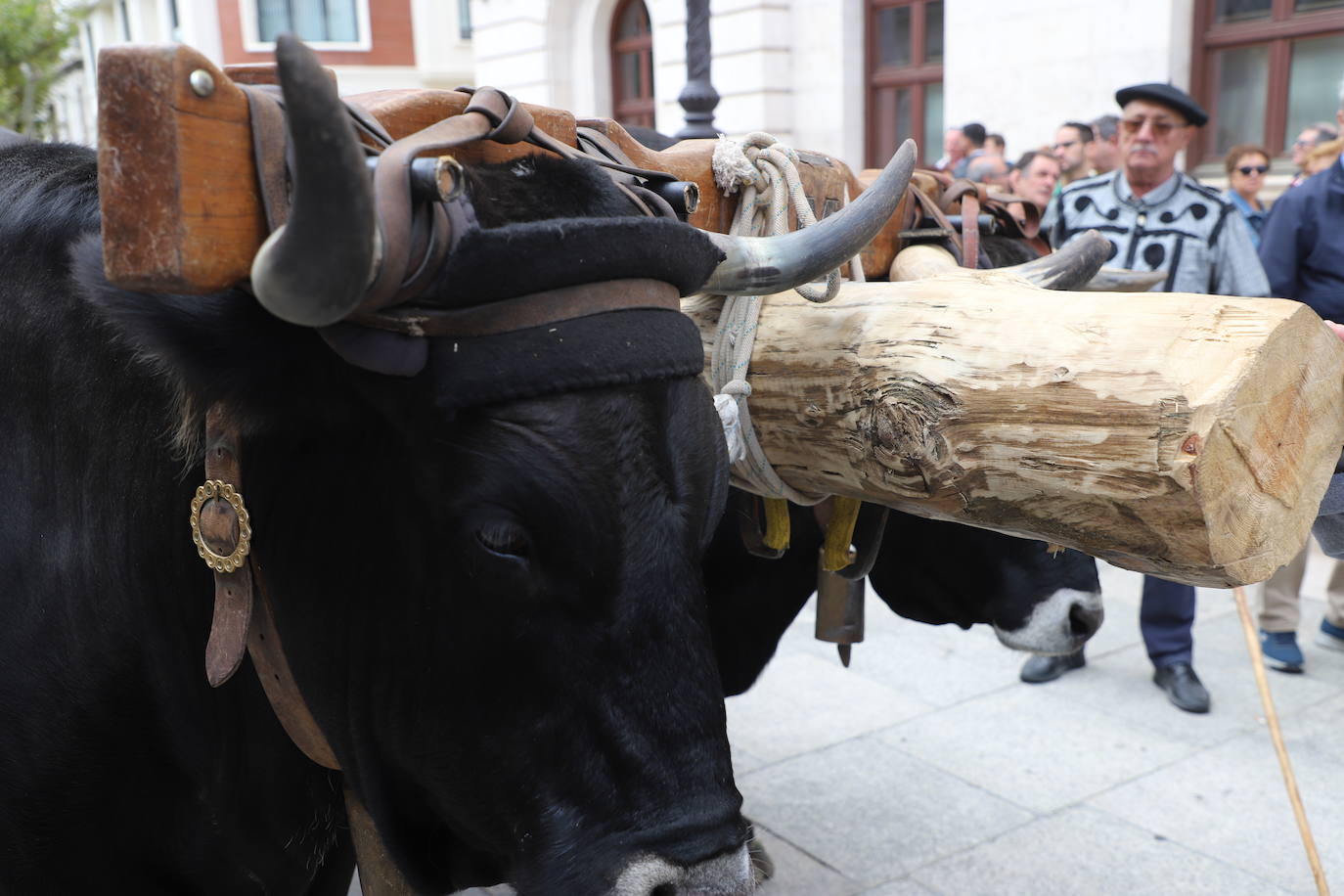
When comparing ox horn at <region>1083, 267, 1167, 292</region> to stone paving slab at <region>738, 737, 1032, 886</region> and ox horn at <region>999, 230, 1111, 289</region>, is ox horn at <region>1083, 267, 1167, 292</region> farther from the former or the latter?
stone paving slab at <region>738, 737, 1032, 886</region>

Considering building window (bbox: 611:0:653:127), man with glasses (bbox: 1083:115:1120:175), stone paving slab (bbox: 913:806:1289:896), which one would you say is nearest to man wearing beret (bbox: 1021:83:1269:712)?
stone paving slab (bbox: 913:806:1289:896)

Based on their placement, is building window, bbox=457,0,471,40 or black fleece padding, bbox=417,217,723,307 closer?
black fleece padding, bbox=417,217,723,307

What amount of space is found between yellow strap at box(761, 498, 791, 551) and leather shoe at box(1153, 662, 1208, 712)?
299 cm

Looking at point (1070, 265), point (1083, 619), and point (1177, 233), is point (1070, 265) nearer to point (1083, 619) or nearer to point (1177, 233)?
point (1083, 619)

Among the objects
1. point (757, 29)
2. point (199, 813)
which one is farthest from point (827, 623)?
point (757, 29)

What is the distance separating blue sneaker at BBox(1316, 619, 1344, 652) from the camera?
535 centimetres

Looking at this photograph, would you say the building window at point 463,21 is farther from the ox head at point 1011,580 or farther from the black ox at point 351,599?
the black ox at point 351,599

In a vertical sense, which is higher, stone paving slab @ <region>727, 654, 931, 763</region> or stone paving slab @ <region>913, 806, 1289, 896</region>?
stone paving slab @ <region>913, 806, 1289, 896</region>

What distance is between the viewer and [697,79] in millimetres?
5215

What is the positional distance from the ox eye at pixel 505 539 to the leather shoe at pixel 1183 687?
4.02 m

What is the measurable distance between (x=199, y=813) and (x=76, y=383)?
0.71 m

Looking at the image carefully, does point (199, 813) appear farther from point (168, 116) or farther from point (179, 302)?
point (168, 116)

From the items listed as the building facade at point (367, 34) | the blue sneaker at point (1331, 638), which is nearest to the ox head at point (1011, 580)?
the blue sneaker at point (1331, 638)

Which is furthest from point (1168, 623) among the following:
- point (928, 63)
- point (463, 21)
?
point (463, 21)
